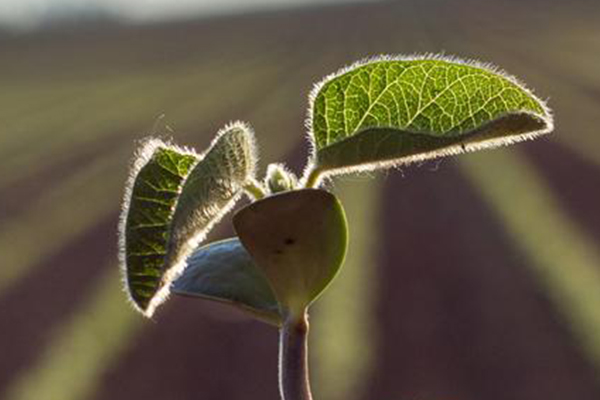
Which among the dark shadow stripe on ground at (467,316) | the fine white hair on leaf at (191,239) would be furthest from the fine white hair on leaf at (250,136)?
the dark shadow stripe on ground at (467,316)

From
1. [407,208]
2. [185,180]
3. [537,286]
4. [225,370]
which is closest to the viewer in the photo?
[185,180]

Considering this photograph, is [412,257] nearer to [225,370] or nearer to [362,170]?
[225,370]

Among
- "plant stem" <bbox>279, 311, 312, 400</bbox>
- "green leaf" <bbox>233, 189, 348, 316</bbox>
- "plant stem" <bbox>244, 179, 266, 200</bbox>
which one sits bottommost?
"plant stem" <bbox>279, 311, 312, 400</bbox>

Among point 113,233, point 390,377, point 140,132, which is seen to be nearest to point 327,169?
point 390,377

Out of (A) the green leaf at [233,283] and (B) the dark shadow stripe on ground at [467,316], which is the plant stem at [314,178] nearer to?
(A) the green leaf at [233,283]

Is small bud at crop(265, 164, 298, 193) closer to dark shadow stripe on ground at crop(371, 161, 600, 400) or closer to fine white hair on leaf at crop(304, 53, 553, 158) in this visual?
fine white hair on leaf at crop(304, 53, 553, 158)

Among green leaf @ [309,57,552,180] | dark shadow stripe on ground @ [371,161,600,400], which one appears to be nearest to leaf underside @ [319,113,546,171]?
green leaf @ [309,57,552,180]

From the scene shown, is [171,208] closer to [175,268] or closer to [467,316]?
[175,268]
